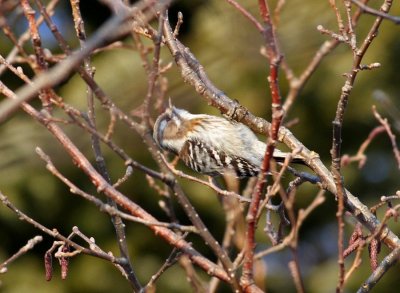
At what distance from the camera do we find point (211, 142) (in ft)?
16.4

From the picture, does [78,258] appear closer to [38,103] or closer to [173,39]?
[38,103]

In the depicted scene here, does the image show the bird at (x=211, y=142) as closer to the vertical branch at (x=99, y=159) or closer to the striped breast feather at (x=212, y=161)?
the striped breast feather at (x=212, y=161)

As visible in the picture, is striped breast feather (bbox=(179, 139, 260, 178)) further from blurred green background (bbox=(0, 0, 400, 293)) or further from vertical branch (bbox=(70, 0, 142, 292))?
blurred green background (bbox=(0, 0, 400, 293))

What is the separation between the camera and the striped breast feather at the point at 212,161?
4.84 m

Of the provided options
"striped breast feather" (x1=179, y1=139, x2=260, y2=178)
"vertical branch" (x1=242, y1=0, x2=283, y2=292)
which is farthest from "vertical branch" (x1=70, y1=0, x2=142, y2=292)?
"striped breast feather" (x1=179, y1=139, x2=260, y2=178)

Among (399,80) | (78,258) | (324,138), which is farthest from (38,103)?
(399,80)

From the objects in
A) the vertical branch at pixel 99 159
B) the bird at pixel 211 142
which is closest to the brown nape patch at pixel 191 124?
the bird at pixel 211 142

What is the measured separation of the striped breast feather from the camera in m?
4.84

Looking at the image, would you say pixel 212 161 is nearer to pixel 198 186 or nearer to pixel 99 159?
pixel 99 159

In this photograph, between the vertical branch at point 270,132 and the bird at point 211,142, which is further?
the bird at point 211,142

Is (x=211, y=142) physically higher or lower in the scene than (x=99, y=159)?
higher

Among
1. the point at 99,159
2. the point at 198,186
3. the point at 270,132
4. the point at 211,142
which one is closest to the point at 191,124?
the point at 211,142

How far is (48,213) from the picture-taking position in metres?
9.41

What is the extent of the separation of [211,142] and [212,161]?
0.38 feet
